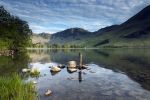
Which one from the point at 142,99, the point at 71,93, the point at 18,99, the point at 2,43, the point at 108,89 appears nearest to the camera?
the point at 18,99

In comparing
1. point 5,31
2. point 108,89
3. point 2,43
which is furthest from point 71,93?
point 5,31

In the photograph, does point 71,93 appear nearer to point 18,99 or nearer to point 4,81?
point 4,81

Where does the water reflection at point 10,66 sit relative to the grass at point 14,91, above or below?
below

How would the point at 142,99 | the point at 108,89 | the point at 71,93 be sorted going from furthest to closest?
the point at 108,89 < the point at 71,93 < the point at 142,99

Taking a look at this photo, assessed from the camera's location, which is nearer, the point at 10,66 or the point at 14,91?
the point at 14,91

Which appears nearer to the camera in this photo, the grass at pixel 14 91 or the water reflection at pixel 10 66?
the grass at pixel 14 91

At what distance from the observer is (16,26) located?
146 meters

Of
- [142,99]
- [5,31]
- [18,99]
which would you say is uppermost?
[5,31]

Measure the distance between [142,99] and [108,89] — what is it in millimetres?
7036

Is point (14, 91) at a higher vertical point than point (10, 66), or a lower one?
higher

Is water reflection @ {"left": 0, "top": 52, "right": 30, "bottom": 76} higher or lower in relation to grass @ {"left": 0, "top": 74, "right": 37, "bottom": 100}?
lower

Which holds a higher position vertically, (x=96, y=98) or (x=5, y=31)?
(x=5, y=31)

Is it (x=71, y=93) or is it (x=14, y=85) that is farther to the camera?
(x=71, y=93)

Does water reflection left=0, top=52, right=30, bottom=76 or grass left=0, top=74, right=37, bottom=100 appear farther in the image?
water reflection left=0, top=52, right=30, bottom=76
